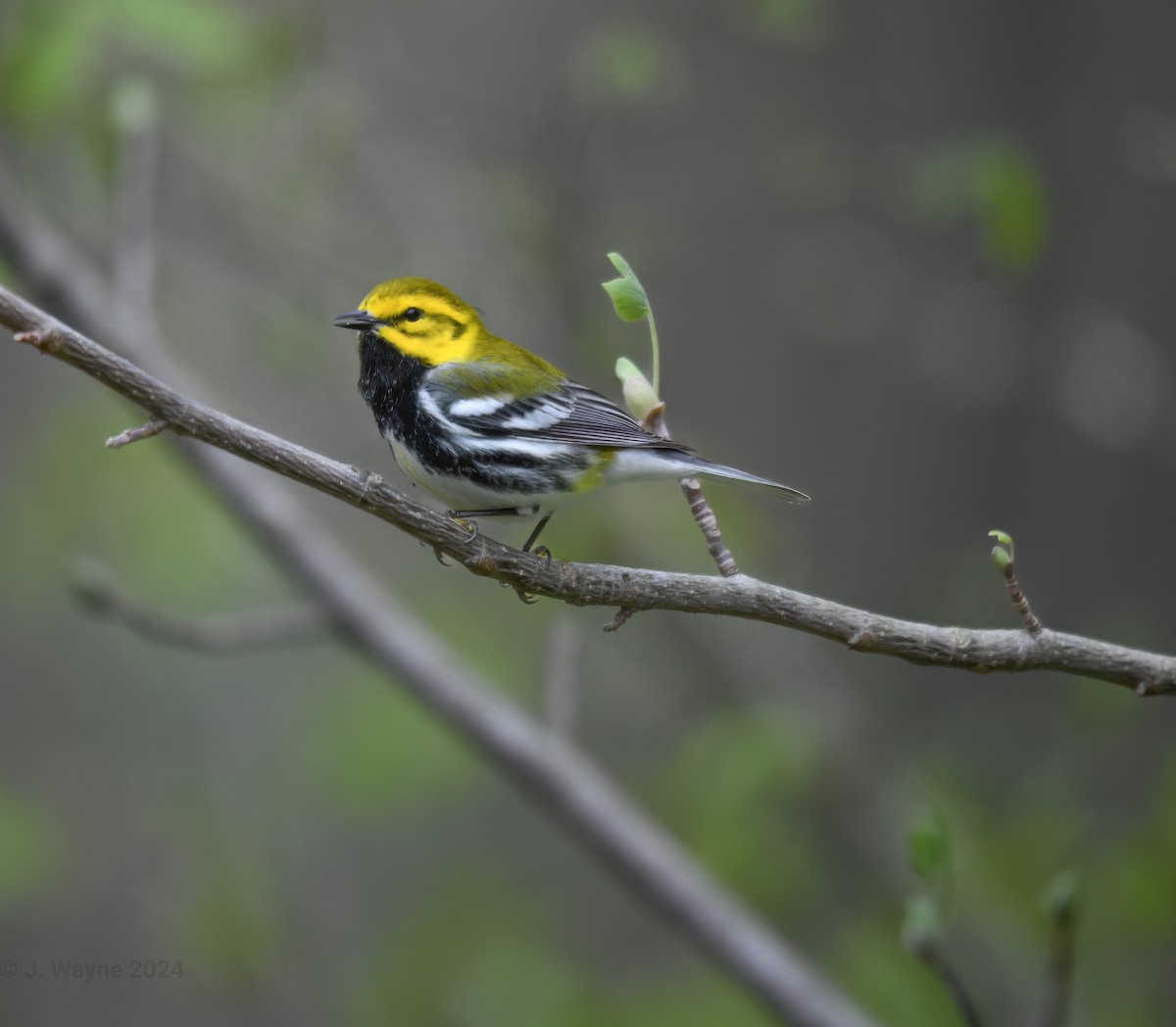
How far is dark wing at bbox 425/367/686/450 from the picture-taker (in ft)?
7.59

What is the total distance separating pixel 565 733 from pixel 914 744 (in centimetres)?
170

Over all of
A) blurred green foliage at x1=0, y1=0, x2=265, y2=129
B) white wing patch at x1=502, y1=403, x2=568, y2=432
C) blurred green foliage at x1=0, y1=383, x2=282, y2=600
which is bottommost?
blurred green foliage at x1=0, y1=383, x2=282, y2=600

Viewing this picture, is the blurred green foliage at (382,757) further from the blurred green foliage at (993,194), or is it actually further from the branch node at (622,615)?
the blurred green foliage at (993,194)

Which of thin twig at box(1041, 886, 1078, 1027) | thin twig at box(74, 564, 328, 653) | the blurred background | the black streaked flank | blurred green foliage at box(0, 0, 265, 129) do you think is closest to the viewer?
thin twig at box(1041, 886, 1078, 1027)

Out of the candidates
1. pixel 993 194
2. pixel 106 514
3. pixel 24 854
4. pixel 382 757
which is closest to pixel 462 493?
pixel 993 194

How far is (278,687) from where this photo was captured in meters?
5.90

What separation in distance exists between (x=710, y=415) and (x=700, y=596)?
2.81 meters

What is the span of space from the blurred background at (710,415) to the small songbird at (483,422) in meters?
0.68

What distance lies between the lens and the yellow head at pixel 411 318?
2.51 meters

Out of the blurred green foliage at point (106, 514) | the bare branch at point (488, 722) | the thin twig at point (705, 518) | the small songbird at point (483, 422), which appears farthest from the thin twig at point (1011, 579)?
the blurred green foliage at point (106, 514)

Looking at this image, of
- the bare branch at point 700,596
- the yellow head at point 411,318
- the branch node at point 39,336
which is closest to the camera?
the branch node at point 39,336

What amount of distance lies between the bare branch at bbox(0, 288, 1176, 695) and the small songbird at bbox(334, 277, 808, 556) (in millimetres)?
371

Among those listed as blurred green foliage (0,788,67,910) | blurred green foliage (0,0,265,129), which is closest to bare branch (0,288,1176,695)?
blurred green foliage (0,0,265,129)

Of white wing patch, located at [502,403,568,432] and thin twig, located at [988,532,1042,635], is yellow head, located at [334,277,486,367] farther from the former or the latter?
thin twig, located at [988,532,1042,635]
